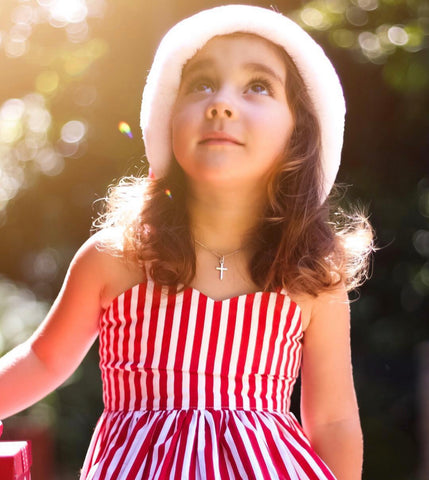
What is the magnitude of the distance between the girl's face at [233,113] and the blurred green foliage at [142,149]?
924mm

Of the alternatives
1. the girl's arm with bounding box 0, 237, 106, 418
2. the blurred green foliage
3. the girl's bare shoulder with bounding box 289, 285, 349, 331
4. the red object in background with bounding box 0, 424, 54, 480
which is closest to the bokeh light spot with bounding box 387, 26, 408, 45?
the blurred green foliage

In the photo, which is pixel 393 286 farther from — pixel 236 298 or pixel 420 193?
pixel 236 298

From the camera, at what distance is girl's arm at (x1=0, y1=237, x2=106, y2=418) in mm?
1292

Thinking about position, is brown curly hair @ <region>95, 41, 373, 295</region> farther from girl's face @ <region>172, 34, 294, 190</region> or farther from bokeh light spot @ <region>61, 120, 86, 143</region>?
bokeh light spot @ <region>61, 120, 86, 143</region>

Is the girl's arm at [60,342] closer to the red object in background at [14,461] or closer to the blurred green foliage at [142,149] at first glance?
the red object in background at [14,461]

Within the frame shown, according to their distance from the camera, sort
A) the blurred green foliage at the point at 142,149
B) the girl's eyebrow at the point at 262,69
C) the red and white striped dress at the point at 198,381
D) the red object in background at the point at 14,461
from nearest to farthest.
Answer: the red object in background at the point at 14,461
the red and white striped dress at the point at 198,381
the girl's eyebrow at the point at 262,69
the blurred green foliage at the point at 142,149

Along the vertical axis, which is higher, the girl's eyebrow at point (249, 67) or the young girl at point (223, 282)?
the girl's eyebrow at point (249, 67)

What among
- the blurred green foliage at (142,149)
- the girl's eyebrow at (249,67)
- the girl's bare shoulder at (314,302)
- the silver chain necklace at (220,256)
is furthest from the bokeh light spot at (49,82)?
the girl's bare shoulder at (314,302)

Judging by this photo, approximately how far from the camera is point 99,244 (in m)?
1.31

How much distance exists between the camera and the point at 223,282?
1287 millimetres

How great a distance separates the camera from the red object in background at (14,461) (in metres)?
1.03

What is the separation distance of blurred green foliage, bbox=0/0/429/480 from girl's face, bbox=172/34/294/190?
3.03 ft

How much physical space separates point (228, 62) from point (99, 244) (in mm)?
364

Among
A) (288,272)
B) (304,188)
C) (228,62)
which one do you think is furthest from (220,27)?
(288,272)
